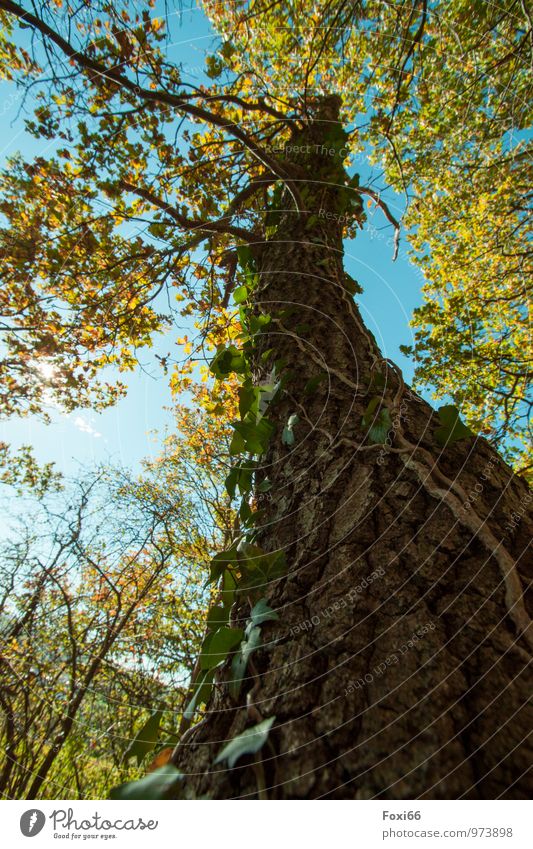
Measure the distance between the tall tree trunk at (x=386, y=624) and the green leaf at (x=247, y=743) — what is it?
0.06 ft

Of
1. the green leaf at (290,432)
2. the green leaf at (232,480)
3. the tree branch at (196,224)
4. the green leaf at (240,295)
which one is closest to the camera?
the green leaf at (290,432)

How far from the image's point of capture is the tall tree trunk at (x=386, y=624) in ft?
1.43

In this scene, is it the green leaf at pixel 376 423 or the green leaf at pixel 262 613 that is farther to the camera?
the green leaf at pixel 376 423

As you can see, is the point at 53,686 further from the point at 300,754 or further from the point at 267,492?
the point at 300,754

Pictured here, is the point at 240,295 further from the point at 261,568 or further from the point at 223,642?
the point at 223,642

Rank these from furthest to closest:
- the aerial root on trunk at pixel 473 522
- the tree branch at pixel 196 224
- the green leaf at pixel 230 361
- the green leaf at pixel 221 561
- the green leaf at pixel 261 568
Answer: the tree branch at pixel 196 224
the green leaf at pixel 230 361
the green leaf at pixel 221 561
the green leaf at pixel 261 568
the aerial root on trunk at pixel 473 522

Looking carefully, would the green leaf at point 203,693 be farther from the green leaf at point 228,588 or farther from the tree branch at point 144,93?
the tree branch at point 144,93

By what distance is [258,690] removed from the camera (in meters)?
0.58

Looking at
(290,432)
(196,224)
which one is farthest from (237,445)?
(196,224)

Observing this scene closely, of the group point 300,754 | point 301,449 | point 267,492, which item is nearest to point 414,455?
point 301,449

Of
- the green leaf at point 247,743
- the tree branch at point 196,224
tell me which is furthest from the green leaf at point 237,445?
the tree branch at point 196,224

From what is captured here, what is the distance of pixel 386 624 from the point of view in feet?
1.94

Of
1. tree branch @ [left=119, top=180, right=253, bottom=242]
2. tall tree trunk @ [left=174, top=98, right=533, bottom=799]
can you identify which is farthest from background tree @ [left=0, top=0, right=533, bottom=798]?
tree branch @ [left=119, top=180, right=253, bottom=242]

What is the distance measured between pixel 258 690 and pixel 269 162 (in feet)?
7.92
